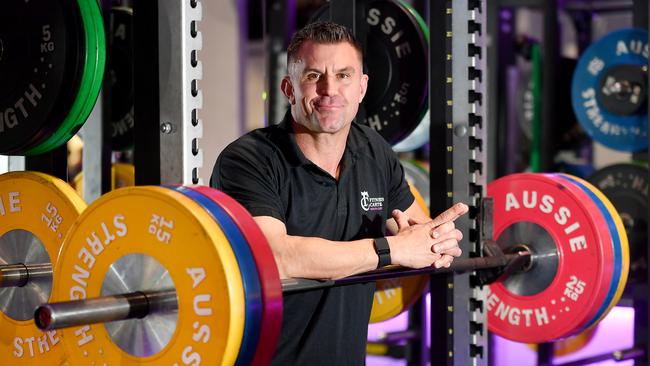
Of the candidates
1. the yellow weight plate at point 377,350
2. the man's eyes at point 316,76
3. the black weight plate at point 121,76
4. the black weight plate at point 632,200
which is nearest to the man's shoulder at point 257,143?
the man's eyes at point 316,76

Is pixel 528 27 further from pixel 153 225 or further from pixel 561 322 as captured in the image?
pixel 153 225

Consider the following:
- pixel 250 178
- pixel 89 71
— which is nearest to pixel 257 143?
pixel 250 178

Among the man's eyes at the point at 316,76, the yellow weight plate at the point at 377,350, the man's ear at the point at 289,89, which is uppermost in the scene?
the man's eyes at the point at 316,76

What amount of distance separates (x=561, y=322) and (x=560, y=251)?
0.71 feet

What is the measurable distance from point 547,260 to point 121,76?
185 cm

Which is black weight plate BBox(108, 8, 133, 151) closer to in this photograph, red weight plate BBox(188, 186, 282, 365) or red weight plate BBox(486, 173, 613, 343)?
red weight plate BBox(486, 173, 613, 343)

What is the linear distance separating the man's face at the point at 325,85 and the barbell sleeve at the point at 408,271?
1.22 ft

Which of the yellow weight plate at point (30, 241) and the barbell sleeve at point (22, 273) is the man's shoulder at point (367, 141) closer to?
the yellow weight plate at point (30, 241)

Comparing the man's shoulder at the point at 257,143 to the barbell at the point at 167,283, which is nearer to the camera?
the barbell at the point at 167,283

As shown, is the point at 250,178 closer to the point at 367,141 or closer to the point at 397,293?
the point at 367,141

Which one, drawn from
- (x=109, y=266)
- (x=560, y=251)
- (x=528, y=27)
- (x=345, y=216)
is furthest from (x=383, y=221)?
(x=528, y=27)

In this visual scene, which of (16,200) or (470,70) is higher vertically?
(470,70)

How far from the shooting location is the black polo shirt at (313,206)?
2174 mm

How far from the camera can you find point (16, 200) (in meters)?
2.37
